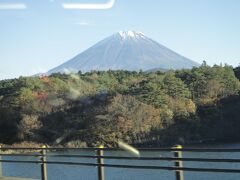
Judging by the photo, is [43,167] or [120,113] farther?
[120,113]

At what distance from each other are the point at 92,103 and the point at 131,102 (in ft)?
19.5

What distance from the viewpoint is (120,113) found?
76.4 meters

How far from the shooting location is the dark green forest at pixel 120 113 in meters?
71.1

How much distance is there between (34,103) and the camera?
76.1 metres

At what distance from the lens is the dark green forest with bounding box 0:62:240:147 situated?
71.1 meters

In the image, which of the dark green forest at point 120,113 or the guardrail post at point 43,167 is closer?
the guardrail post at point 43,167

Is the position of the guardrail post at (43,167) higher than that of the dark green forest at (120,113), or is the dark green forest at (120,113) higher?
the dark green forest at (120,113)

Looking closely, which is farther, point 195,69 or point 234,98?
point 195,69

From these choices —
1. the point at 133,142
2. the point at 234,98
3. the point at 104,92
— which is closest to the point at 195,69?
the point at 234,98

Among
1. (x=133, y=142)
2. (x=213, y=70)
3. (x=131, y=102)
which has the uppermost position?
(x=213, y=70)

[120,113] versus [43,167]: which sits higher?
[120,113]

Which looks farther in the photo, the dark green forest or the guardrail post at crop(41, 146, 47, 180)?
the dark green forest

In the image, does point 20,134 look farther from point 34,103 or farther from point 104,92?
point 104,92

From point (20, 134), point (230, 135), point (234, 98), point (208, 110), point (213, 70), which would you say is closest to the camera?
point (20, 134)
